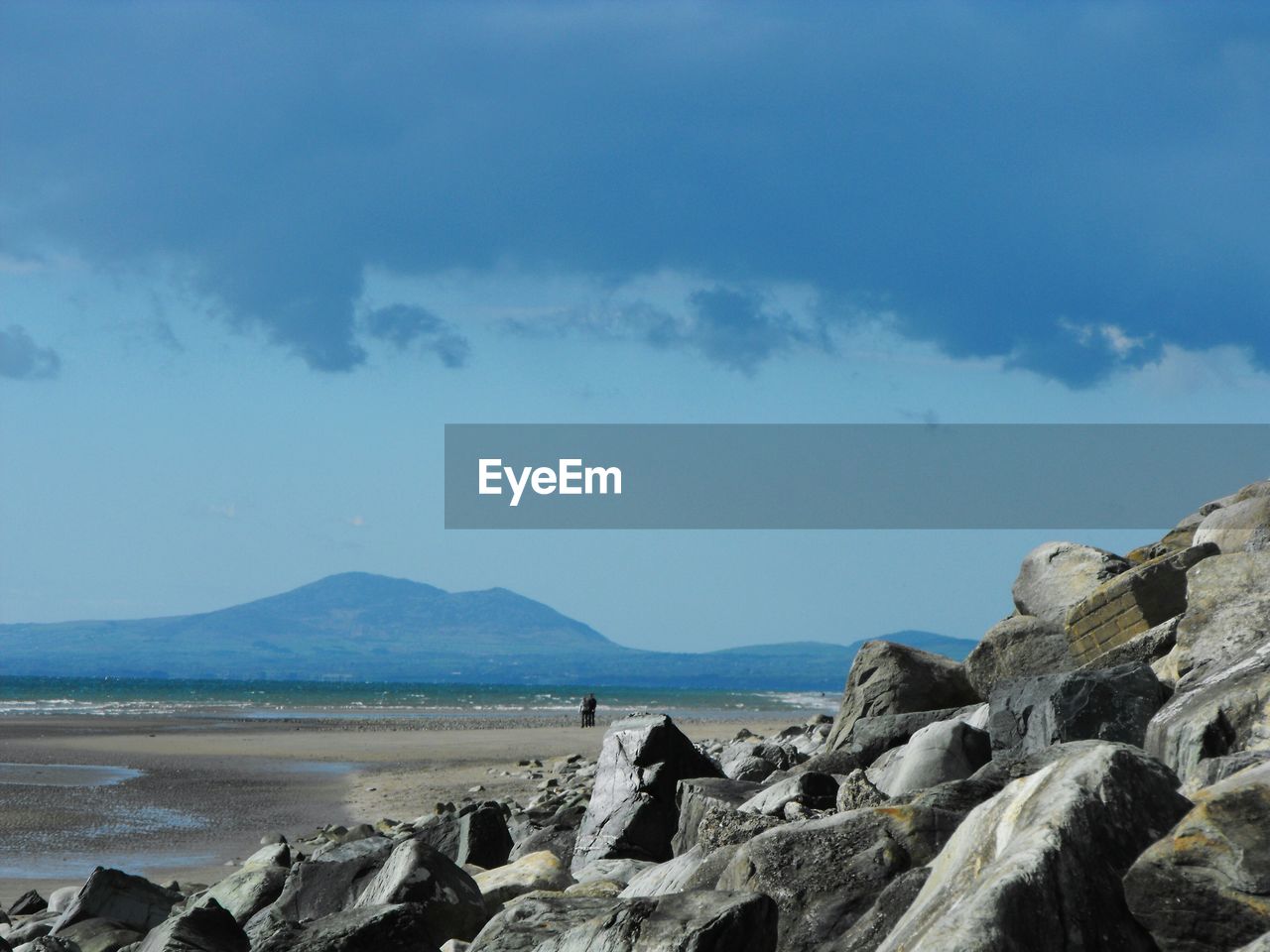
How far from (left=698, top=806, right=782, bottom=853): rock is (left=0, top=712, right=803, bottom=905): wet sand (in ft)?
25.6

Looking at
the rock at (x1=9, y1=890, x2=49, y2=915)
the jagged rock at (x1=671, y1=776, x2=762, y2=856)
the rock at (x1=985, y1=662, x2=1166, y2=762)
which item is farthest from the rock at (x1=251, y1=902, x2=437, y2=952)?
the rock at (x1=9, y1=890, x2=49, y2=915)

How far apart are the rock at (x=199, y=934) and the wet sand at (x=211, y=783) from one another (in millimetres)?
6534

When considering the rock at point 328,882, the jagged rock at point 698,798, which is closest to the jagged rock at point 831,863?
the jagged rock at point 698,798

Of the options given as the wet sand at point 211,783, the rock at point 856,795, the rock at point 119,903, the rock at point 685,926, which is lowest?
the wet sand at point 211,783

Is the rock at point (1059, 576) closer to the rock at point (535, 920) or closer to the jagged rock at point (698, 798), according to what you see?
the jagged rock at point (698, 798)

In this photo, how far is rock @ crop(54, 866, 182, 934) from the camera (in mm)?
9336

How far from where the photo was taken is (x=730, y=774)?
47.9 ft

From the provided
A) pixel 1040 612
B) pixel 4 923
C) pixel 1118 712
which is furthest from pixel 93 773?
pixel 1118 712

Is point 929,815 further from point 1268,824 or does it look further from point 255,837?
point 255,837

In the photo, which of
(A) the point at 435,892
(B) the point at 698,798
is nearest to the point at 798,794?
(B) the point at 698,798

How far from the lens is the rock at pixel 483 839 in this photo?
419 inches

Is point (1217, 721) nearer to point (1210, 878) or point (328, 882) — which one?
point (1210, 878)

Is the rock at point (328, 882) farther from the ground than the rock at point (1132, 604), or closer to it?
closer to it

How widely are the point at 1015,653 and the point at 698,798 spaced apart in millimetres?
5293
